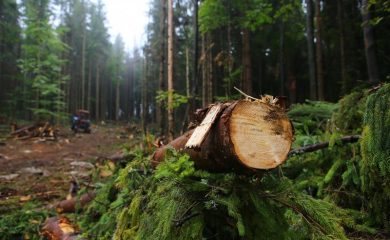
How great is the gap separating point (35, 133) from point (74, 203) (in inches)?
571

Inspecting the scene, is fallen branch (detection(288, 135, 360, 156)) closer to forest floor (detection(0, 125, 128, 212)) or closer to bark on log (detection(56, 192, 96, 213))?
bark on log (detection(56, 192, 96, 213))

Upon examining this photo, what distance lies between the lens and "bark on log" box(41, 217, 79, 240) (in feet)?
16.0

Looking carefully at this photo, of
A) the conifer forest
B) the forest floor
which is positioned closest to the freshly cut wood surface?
the conifer forest

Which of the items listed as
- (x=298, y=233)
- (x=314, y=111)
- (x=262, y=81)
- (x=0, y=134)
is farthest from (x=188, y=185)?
(x=262, y=81)

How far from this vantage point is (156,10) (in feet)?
115

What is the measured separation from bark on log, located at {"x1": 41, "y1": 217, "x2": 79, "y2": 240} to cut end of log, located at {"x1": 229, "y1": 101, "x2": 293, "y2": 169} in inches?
135

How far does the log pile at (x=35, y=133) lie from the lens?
1850 cm

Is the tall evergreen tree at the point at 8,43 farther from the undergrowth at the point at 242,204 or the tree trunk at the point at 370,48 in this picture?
the undergrowth at the point at 242,204

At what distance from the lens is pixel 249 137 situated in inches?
93.4

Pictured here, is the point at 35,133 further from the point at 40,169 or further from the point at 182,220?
the point at 182,220

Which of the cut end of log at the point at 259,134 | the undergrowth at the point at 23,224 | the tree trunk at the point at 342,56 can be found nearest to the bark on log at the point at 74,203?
the undergrowth at the point at 23,224

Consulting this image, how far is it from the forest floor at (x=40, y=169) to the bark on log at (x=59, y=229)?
1.96 m

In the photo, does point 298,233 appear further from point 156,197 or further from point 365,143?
point 365,143

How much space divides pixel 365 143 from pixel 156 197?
2.23m
